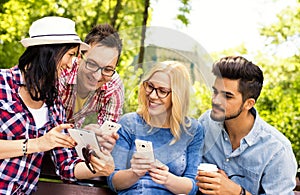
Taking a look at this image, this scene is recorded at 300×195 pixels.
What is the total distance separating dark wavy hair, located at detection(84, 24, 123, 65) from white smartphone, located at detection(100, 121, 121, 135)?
26cm

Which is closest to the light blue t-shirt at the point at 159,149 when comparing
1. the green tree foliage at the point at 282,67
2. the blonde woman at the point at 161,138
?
the blonde woman at the point at 161,138

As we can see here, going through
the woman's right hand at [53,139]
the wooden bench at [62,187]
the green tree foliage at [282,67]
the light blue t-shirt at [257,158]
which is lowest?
the green tree foliage at [282,67]

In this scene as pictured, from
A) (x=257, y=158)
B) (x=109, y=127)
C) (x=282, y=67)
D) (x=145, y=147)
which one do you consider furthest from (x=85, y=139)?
(x=282, y=67)

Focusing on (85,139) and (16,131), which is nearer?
(85,139)

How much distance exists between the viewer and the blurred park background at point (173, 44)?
2.06 meters

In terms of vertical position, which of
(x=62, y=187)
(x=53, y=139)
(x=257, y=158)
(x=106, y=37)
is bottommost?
(x=62, y=187)

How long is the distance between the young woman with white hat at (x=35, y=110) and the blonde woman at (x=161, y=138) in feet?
0.31

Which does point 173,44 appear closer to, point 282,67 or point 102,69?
point 102,69

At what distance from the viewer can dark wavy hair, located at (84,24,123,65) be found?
6.94ft

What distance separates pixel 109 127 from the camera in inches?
83.4

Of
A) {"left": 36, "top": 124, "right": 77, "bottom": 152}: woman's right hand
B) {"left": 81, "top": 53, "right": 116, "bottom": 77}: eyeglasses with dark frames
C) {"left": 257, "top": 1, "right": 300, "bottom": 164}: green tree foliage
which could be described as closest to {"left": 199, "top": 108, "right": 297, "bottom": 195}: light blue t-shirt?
{"left": 81, "top": 53, "right": 116, "bottom": 77}: eyeglasses with dark frames

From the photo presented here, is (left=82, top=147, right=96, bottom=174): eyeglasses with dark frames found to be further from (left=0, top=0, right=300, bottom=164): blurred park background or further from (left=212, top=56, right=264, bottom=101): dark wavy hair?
(left=212, top=56, right=264, bottom=101): dark wavy hair

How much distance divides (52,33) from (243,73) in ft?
2.61

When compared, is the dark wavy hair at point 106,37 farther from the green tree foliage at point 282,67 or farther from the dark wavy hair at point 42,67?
the green tree foliage at point 282,67
